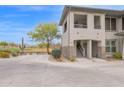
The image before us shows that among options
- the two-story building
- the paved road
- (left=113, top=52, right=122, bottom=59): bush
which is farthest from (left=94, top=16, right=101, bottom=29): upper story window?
the paved road

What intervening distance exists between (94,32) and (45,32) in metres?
21.4

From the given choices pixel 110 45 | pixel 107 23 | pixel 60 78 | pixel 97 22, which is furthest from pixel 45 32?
pixel 60 78

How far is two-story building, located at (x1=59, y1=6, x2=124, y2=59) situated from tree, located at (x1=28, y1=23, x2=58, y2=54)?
664 inches

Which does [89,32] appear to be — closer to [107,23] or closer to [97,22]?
[97,22]

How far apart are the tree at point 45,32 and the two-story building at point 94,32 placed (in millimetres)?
16874

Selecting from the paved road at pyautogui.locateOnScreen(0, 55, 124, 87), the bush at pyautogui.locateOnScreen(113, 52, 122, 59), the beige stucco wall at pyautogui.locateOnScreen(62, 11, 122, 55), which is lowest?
the paved road at pyautogui.locateOnScreen(0, 55, 124, 87)

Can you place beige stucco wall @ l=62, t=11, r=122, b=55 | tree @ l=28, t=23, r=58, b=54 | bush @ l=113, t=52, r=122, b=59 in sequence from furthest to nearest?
tree @ l=28, t=23, r=58, b=54 → bush @ l=113, t=52, r=122, b=59 → beige stucco wall @ l=62, t=11, r=122, b=55

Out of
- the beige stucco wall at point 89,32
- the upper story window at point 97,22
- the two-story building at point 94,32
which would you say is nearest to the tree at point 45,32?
the two-story building at point 94,32

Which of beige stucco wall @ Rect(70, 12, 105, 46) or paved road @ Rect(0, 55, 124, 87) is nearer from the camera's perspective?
paved road @ Rect(0, 55, 124, 87)

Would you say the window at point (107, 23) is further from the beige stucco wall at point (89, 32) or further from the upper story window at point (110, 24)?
the beige stucco wall at point (89, 32)

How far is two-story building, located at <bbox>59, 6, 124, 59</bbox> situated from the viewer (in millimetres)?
21062

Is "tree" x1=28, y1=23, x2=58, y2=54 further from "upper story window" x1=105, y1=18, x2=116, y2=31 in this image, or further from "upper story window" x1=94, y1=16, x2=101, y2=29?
"upper story window" x1=105, y1=18, x2=116, y2=31
